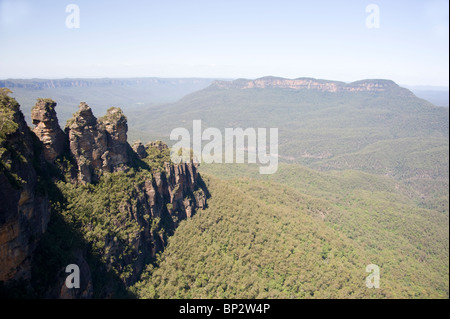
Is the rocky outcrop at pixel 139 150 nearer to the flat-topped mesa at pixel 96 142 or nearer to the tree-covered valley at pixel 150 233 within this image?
the tree-covered valley at pixel 150 233

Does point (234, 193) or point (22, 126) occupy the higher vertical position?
point (22, 126)

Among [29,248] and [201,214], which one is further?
[201,214]

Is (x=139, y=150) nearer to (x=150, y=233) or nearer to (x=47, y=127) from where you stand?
(x=150, y=233)

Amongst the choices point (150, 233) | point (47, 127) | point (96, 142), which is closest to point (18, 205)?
point (47, 127)

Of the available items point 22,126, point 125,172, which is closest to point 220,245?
point 125,172

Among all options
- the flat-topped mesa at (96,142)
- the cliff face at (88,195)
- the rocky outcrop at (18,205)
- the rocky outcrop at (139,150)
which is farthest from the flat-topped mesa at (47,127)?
the rocky outcrop at (139,150)
